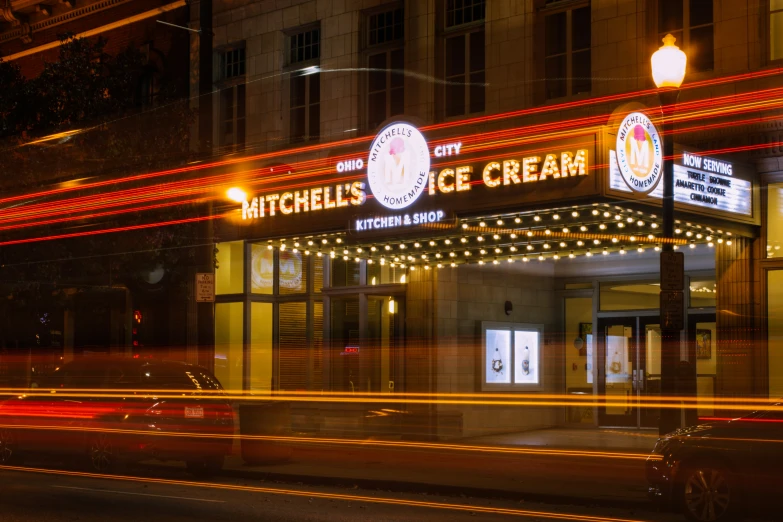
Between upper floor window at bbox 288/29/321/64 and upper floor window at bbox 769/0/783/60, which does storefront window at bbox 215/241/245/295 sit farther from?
upper floor window at bbox 769/0/783/60

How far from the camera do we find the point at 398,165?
61.5 feet

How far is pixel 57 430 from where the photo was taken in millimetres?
17297

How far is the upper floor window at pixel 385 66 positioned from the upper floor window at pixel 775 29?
828 cm

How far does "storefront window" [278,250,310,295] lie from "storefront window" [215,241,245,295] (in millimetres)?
985

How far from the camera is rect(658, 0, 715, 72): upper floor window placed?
60.8 ft

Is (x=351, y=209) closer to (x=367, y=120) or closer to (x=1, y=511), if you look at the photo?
(x=367, y=120)

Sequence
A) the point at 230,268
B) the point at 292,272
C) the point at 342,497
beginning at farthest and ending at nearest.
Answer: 1. the point at 230,268
2. the point at 292,272
3. the point at 342,497

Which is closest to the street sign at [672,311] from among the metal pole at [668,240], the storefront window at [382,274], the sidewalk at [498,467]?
the metal pole at [668,240]

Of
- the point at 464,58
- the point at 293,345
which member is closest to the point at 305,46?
the point at 464,58

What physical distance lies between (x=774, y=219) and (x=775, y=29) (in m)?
3.18

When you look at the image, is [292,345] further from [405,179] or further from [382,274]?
[405,179]

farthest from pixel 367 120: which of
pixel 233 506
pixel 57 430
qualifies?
pixel 233 506

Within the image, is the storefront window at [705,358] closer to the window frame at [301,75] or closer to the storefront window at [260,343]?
the window frame at [301,75]

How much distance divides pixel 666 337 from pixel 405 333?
30.9ft
